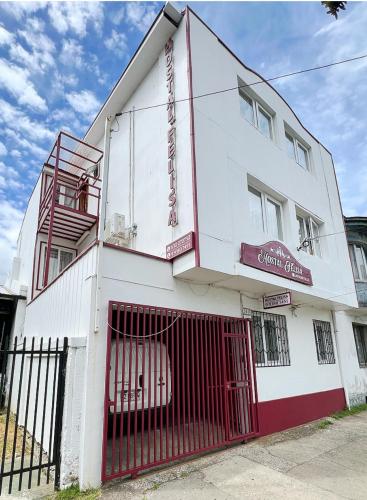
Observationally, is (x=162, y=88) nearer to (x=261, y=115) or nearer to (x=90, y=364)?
(x=261, y=115)

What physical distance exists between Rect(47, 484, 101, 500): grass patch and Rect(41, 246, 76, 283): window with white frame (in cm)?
A: 778

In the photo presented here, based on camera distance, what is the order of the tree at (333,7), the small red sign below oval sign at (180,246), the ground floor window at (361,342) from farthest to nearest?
the ground floor window at (361,342) < the small red sign below oval sign at (180,246) < the tree at (333,7)

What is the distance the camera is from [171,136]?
708 cm

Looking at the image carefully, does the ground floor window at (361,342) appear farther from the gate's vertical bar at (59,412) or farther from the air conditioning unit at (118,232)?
the gate's vertical bar at (59,412)

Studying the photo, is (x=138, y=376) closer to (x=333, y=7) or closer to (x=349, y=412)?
(x=333, y=7)

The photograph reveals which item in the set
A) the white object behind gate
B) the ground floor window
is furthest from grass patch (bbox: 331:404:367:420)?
the white object behind gate

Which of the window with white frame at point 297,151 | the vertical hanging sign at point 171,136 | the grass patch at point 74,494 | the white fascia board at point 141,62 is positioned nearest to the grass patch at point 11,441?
the grass patch at point 74,494

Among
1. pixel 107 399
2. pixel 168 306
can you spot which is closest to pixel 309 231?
pixel 168 306

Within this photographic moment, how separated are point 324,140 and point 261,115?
14.7ft

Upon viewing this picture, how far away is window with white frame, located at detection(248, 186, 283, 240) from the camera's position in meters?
8.27

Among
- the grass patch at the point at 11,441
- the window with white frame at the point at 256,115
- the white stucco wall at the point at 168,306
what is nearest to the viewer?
the white stucco wall at the point at 168,306

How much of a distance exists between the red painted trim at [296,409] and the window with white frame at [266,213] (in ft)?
13.4

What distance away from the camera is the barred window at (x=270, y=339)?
25.0ft

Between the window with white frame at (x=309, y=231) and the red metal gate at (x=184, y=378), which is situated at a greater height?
the window with white frame at (x=309, y=231)
